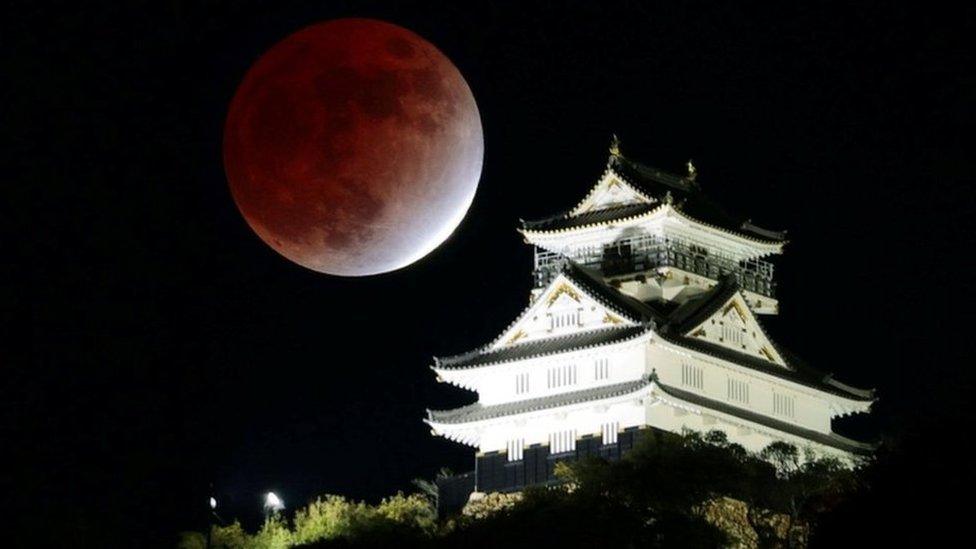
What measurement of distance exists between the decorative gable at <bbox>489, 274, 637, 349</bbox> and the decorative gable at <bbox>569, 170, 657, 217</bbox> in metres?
3.99

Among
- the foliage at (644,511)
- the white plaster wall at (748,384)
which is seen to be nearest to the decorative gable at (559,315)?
the white plaster wall at (748,384)

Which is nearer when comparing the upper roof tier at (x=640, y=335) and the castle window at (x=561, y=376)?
the upper roof tier at (x=640, y=335)

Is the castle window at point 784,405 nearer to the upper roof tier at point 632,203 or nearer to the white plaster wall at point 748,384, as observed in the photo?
the white plaster wall at point 748,384

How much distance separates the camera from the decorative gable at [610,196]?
73.6 m

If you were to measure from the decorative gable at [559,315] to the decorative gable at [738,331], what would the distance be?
2481 mm

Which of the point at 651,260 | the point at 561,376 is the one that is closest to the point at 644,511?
the point at 561,376

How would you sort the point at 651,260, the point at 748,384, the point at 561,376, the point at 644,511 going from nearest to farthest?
the point at 644,511, the point at 561,376, the point at 748,384, the point at 651,260

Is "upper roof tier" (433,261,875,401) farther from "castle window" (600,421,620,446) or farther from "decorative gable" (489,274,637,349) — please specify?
"castle window" (600,421,620,446)

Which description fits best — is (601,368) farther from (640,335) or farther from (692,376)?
(692,376)

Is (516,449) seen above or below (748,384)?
below

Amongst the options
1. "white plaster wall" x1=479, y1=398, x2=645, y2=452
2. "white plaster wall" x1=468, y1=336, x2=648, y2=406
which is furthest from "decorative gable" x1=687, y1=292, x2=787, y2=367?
"white plaster wall" x1=479, y1=398, x2=645, y2=452

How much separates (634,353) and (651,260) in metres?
4.34

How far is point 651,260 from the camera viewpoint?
72.6 meters

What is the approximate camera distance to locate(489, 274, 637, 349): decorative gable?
2773 inches
